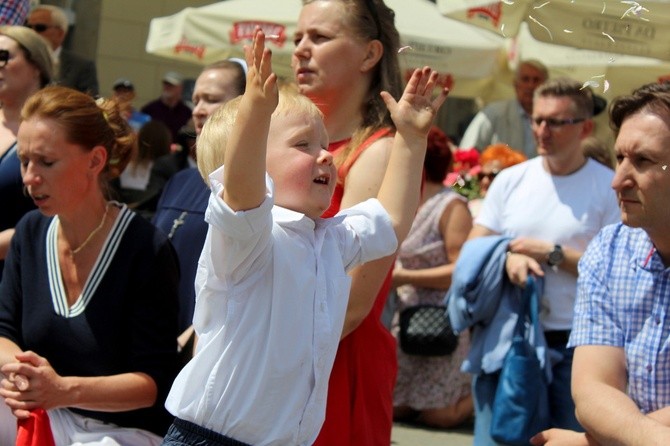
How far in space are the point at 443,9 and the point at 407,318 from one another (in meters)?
2.87

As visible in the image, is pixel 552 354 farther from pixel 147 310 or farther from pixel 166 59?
pixel 166 59

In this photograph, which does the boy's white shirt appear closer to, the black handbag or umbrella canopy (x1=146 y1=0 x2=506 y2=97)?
the black handbag

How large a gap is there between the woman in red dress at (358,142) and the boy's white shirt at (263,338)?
467 mm

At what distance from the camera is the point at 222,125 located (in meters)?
2.59

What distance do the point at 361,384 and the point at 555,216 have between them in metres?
2.44

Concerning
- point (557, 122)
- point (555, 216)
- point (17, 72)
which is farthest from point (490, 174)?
point (17, 72)

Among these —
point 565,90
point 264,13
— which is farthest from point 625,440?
point 264,13

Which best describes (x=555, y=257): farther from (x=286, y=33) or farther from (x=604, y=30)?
(x=286, y=33)

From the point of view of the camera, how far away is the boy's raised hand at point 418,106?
277 cm

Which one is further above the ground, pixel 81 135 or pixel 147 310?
pixel 81 135

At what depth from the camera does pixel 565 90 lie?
5.62 m

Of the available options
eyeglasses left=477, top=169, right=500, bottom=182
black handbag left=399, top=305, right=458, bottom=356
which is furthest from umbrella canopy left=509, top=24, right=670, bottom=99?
black handbag left=399, top=305, right=458, bottom=356

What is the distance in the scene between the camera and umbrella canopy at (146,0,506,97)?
10.6 m

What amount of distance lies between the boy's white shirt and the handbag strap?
241cm
